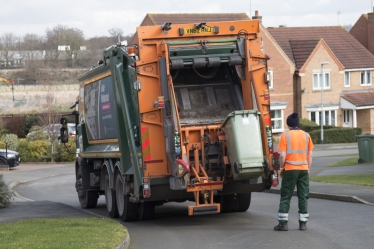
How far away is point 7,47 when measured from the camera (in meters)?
80.0

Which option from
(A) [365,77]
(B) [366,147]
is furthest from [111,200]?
(A) [365,77]

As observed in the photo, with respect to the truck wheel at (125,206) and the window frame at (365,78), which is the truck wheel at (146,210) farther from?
the window frame at (365,78)

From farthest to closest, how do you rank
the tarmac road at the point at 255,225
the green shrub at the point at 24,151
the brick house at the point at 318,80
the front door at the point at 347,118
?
the front door at the point at 347,118 < the brick house at the point at 318,80 < the green shrub at the point at 24,151 < the tarmac road at the point at 255,225

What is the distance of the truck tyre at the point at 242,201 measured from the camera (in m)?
14.2

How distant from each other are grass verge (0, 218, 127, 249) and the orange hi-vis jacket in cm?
276

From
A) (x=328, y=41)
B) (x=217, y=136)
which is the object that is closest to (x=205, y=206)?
(x=217, y=136)

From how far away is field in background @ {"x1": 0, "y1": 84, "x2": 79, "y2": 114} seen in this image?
199 feet


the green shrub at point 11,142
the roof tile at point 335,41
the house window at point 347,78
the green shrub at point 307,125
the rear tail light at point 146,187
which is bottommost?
the rear tail light at point 146,187

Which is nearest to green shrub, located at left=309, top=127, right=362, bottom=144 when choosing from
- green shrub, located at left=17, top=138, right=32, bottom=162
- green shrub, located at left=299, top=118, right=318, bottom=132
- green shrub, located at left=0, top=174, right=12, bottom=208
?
green shrub, located at left=299, top=118, right=318, bottom=132

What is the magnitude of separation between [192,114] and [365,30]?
55424mm

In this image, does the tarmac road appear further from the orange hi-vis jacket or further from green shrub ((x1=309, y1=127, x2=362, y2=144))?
green shrub ((x1=309, y1=127, x2=362, y2=144))

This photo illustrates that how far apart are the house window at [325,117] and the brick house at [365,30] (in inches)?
381

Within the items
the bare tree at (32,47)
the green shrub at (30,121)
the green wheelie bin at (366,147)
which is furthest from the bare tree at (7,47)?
the green wheelie bin at (366,147)

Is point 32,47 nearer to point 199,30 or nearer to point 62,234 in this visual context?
point 199,30
